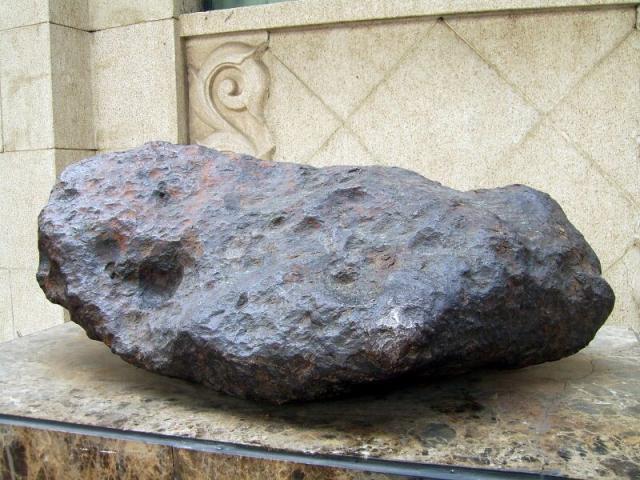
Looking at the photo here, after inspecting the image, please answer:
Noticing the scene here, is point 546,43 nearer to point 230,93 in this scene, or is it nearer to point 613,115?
point 613,115

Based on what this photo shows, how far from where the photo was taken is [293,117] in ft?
10.0

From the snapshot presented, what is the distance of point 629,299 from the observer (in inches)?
104

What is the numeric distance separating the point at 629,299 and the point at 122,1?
2537mm

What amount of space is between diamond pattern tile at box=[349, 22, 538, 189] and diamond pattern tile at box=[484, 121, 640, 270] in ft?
0.26

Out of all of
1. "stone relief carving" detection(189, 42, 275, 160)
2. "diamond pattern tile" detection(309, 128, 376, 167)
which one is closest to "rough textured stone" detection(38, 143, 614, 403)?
"diamond pattern tile" detection(309, 128, 376, 167)

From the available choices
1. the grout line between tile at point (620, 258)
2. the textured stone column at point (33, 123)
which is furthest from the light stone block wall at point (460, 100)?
the textured stone column at point (33, 123)

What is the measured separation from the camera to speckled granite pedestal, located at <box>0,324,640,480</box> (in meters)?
1.20

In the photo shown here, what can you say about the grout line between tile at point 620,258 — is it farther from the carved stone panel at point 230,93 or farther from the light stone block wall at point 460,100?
the carved stone panel at point 230,93

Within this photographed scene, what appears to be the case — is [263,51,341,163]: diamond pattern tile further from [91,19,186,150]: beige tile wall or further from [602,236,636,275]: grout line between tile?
[602,236,636,275]: grout line between tile

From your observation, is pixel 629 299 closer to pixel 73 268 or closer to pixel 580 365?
pixel 580 365

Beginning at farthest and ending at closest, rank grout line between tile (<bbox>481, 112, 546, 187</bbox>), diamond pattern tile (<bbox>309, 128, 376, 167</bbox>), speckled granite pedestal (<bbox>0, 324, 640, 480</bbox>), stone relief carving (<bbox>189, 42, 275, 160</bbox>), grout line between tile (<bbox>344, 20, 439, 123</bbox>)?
stone relief carving (<bbox>189, 42, 275, 160</bbox>), diamond pattern tile (<bbox>309, 128, 376, 167</bbox>), grout line between tile (<bbox>344, 20, 439, 123</bbox>), grout line between tile (<bbox>481, 112, 546, 187</bbox>), speckled granite pedestal (<bbox>0, 324, 640, 480</bbox>)

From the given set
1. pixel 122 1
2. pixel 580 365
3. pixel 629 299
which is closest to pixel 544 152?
pixel 629 299

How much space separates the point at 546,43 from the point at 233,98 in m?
1.36

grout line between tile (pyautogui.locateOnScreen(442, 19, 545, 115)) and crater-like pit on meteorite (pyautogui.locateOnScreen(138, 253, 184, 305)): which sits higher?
grout line between tile (pyautogui.locateOnScreen(442, 19, 545, 115))
